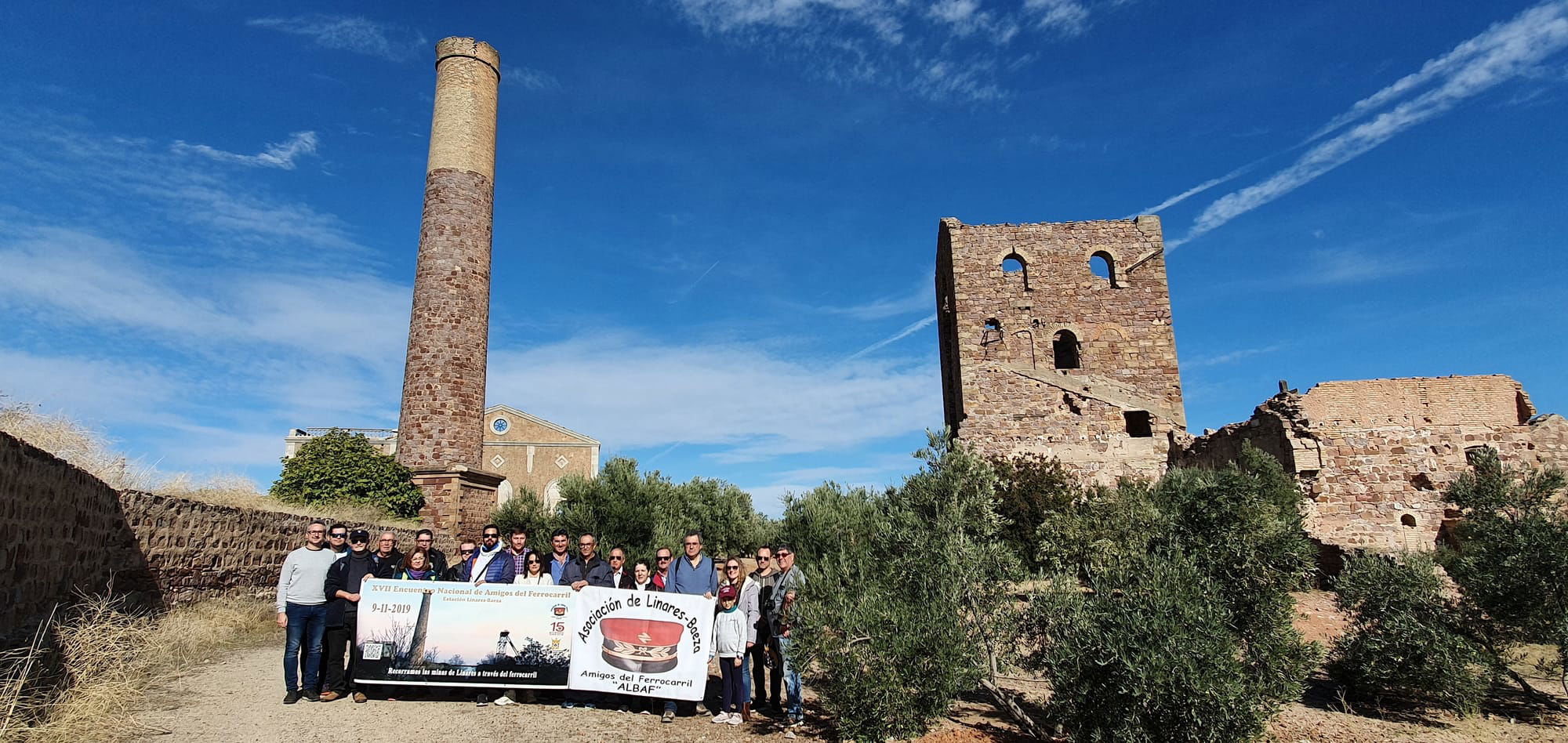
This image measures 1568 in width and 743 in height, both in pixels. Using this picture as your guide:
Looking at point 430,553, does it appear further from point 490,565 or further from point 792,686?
point 792,686

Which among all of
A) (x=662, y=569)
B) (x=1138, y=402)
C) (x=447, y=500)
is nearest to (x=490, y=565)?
(x=662, y=569)

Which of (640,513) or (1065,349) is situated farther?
(1065,349)

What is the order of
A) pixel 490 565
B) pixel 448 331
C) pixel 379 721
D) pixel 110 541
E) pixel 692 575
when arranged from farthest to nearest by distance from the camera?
pixel 448 331 < pixel 110 541 < pixel 490 565 < pixel 692 575 < pixel 379 721

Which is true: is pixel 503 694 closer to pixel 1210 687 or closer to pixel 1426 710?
pixel 1210 687

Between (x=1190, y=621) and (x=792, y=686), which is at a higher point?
(x=1190, y=621)

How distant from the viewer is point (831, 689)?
7035mm

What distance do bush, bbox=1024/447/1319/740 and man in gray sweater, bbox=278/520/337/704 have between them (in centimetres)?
689

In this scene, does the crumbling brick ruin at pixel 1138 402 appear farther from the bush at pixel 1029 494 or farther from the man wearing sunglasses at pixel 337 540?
the man wearing sunglasses at pixel 337 540

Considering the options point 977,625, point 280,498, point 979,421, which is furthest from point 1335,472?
point 280,498

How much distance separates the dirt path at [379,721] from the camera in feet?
22.0

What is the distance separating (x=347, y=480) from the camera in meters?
18.3

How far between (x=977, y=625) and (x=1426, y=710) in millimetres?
5393

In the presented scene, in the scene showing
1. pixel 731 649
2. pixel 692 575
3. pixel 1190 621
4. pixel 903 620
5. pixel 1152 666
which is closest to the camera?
pixel 1152 666

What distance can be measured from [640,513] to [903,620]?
1162 cm
